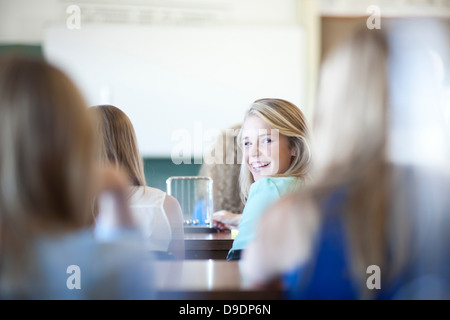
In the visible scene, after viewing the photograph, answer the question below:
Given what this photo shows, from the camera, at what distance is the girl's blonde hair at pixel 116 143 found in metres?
1.44

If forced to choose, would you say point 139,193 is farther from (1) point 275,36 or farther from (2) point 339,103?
(1) point 275,36

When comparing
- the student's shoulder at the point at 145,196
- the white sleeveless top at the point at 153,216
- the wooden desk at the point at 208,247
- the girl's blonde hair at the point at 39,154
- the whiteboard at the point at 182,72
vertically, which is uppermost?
the whiteboard at the point at 182,72

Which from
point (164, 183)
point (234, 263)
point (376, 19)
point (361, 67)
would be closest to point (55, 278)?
point (234, 263)

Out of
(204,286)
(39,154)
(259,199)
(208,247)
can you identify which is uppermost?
(39,154)

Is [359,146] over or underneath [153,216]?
over

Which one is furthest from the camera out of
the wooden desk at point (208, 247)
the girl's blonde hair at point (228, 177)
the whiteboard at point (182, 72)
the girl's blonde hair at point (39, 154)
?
the whiteboard at point (182, 72)

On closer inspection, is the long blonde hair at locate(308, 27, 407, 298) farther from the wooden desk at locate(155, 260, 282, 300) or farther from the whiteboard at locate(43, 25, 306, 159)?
the whiteboard at locate(43, 25, 306, 159)

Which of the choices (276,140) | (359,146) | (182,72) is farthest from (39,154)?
(182,72)

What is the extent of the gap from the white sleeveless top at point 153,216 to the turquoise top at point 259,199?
0.63 feet

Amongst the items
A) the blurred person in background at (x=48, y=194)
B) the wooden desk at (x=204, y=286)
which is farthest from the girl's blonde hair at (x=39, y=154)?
the wooden desk at (x=204, y=286)

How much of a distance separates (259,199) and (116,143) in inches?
16.5

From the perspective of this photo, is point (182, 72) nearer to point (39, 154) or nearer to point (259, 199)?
point (259, 199)

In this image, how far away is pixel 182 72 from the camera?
11.8ft

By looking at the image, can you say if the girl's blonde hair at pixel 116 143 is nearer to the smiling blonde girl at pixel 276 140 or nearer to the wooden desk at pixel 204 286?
the smiling blonde girl at pixel 276 140
